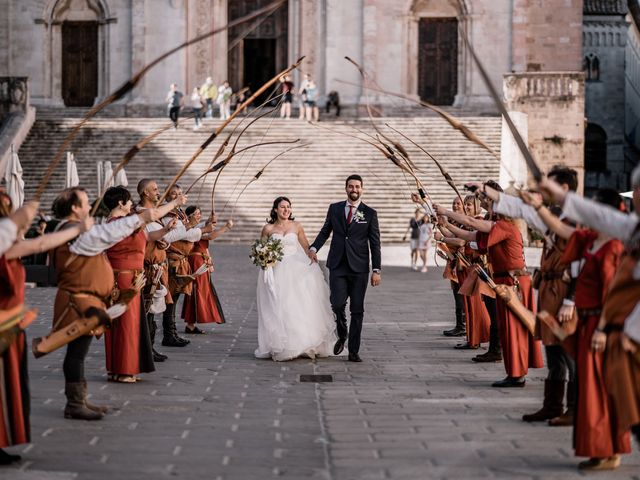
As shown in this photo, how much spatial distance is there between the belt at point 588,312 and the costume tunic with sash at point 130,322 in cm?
443

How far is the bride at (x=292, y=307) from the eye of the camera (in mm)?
12930

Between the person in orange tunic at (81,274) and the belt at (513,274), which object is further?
the belt at (513,274)

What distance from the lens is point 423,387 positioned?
11.0m

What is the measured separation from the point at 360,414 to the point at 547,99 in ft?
95.0

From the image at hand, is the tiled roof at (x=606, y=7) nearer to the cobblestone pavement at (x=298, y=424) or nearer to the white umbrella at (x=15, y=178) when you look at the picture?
the white umbrella at (x=15, y=178)

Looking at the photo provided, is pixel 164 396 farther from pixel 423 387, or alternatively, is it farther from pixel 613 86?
pixel 613 86

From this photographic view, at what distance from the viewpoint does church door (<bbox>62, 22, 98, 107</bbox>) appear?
46.5 metres

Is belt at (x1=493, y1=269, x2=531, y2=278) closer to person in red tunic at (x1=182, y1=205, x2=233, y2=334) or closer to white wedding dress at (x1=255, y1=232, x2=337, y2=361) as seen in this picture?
white wedding dress at (x1=255, y1=232, x2=337, y2=361)

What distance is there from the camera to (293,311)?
13.1m

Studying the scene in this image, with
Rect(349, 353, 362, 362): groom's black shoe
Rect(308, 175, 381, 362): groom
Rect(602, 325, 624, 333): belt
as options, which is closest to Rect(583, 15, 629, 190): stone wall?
Rect(308, 175, 381, 362): groom

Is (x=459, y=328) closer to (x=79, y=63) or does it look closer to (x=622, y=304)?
(x=622, y=304)

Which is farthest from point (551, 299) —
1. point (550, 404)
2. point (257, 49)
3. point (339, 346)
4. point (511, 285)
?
point (257, 49)

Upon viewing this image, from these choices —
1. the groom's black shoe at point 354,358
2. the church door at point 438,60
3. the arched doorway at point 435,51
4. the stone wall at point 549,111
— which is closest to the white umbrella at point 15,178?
the groom's black shoe at point 354,358

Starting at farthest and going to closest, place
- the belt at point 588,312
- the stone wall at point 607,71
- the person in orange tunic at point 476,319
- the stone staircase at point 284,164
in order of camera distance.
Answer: the stone wall at point 607,71
the stone staircase at point 284,164
the person in orange tunic at point 476,319
the belt at point 588,312
